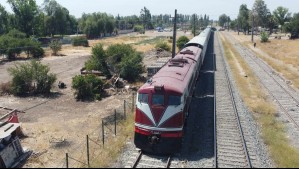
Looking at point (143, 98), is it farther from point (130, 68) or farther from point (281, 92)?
point (281, 92)

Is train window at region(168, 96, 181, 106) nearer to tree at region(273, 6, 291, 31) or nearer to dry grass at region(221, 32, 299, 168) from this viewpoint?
dry grass at region(221, 32, 299, 168)

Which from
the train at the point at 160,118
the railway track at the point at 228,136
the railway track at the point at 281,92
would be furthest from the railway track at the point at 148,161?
the railway track at the point at 281,92

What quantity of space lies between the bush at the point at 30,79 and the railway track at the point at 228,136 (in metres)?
16.2

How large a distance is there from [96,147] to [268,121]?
1165cm

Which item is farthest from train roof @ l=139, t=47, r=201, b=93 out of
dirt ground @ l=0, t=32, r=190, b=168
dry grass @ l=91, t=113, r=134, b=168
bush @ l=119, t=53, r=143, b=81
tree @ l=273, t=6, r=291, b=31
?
tree @ l=273, t=6, r=291, b=31

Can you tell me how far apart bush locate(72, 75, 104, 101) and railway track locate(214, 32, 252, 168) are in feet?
35.4

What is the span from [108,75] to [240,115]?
17.3m

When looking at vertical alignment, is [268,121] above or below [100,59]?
below

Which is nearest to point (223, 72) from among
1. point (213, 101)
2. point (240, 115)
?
point (213, 101)

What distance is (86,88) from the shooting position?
27781mm

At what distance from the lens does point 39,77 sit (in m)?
29.6

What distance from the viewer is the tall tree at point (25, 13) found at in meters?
92.7

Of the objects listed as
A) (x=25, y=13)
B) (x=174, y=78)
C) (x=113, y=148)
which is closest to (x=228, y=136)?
(x=174, y=78)

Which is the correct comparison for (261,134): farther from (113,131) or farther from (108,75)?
(108,75)
